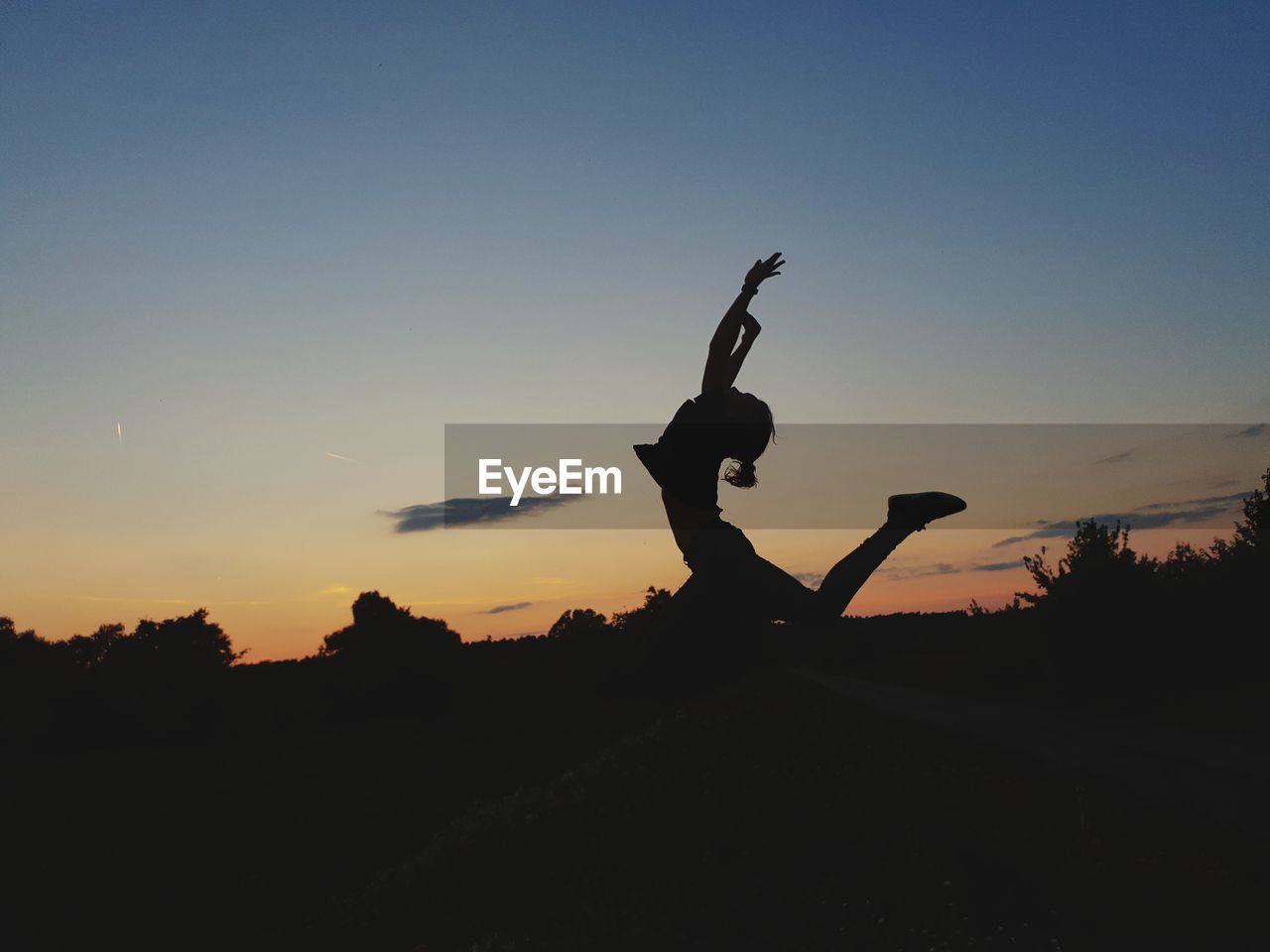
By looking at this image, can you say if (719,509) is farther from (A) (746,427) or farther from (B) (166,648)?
(B) (166,648)

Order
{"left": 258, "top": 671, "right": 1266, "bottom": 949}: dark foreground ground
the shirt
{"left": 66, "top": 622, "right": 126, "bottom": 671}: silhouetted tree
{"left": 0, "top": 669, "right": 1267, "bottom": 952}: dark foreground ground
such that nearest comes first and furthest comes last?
the shirt < {"left": 258, "top": 671, "right": 1266, "bottom": 949}: dark foreground ground < {"left": 0, "top": 669, "right": 1267, "bottom": 952}: dark foreground ground < {"left": 66, "top": 622, "right": 126, "bottom": 671}: silhouetted tree

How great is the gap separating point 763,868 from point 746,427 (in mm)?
15534

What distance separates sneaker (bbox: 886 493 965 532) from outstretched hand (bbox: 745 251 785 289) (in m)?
1.84

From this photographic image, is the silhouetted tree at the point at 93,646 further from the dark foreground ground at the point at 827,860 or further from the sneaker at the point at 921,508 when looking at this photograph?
the sneaker at the point at 921,508

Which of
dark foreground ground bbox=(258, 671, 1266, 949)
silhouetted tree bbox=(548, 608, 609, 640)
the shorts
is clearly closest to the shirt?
the shorts

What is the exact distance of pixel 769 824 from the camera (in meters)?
20.8

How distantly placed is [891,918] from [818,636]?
1108cm

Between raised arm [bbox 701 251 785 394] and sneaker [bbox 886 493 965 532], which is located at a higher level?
raised arm [bbox 701 251 785 394]

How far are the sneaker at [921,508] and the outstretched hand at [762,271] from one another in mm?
1840

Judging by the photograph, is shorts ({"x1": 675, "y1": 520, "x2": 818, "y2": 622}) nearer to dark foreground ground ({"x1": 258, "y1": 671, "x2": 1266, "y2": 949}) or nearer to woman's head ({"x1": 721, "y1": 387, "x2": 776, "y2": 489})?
woman's head ({"x1": 721, "y1": 387, "x2": 776, "y2": 489})

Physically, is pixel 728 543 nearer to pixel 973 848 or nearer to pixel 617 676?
→ pixel 617 676

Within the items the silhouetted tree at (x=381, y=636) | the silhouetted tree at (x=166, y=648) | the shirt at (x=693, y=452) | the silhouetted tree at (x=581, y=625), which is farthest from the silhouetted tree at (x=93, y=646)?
the shirt at (x=693, y=452)

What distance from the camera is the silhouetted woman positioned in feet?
19.9

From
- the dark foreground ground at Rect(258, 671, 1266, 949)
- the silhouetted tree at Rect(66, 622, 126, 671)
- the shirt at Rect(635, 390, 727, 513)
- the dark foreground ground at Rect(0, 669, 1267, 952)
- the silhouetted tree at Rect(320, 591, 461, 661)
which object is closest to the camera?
the shirt at Rect(635, 390, 727, 513)
